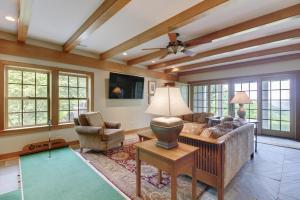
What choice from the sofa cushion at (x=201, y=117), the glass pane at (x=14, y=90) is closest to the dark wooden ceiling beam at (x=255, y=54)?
the sofa cushion at (x=201, y=117)

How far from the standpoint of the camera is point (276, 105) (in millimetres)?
5008

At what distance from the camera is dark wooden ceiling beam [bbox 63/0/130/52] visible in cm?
206

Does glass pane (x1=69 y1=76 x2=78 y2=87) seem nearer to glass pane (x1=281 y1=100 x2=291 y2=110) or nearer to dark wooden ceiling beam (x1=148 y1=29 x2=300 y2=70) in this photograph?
dark wooden ceiling beam (x1=148 y1=29 x2=300 y2=70)

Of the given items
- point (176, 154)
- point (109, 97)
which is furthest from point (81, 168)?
point (109, 97)

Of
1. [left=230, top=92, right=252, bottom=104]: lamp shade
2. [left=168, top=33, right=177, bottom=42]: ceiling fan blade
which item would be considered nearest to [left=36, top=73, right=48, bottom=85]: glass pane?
[left=168, top=33, right=177, bottom=42]: ceiling fan blade

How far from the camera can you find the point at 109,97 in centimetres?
486

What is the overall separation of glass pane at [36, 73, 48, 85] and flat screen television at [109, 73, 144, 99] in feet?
5.62

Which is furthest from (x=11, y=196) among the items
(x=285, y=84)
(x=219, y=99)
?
(x=285, y=84)

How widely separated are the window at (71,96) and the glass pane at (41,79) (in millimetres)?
326

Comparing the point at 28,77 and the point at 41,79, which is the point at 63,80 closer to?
the point at 41,79

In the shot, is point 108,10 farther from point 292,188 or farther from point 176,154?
point 292,188

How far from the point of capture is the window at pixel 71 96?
4.01 metres

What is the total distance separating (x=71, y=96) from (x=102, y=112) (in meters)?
1.02

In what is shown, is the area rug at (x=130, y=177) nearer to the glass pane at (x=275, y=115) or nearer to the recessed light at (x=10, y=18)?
the recessed light at (x=10, y=18)
